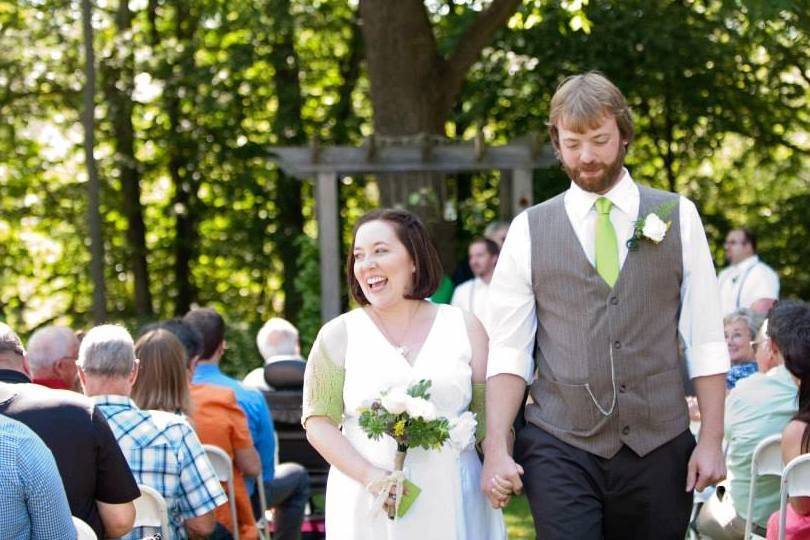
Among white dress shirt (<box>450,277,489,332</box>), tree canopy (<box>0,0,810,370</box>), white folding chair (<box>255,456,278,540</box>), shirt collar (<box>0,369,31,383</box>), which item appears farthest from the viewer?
tree canopy (<box>0,0,810,370</box>)

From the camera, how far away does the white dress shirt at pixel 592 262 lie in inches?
151

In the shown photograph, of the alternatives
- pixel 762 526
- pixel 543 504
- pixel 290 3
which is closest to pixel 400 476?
pixel 543 504

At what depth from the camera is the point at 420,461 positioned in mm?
4086

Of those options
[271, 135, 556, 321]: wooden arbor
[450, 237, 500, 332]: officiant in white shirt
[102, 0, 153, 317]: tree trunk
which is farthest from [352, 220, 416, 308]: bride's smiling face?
[102, 0, 153, 317]: tree trunk

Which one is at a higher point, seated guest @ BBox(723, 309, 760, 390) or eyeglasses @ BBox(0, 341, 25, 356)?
eyeglasses @ BBox(0, 341, 25, 356)

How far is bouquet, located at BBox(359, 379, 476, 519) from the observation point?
388 centimetres

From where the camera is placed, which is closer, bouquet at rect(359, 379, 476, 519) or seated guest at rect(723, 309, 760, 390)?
bouquet at rect(359, 379, 476, 519)

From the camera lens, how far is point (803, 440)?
15.4 feet

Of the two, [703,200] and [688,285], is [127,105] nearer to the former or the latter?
[703,200]

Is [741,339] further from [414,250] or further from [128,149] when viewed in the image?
[128,149]

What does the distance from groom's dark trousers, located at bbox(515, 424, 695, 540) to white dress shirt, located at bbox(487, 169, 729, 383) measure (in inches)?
9.2

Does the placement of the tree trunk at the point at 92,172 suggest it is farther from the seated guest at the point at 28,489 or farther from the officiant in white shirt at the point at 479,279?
the seated guest at the point at 28,489

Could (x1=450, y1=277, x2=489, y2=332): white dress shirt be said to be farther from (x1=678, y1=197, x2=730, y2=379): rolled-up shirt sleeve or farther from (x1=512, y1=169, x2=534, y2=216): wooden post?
(x1=678, y1=197, x2=730, y2=379): rolled-up shirt sleeve

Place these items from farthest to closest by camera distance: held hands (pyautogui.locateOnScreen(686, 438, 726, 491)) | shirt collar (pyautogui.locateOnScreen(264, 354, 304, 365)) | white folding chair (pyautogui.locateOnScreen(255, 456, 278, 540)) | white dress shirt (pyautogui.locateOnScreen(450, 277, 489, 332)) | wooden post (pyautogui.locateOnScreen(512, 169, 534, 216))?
wooden post (pyautogui.locateOnScreen(512, 169, 534, 216)) < white dress shirt (pyautogui.locateOnScreen(450, 277, 489, 332)) < shirt collar (pyautogui.locateOnScreen(264, 354, 304, 365)) < white folding chair (pyautogui.locateOnScreen(255, 456, 278, 540)) < held hands (pyautogui.locateOnScreen(686, 438, 726, 491))
